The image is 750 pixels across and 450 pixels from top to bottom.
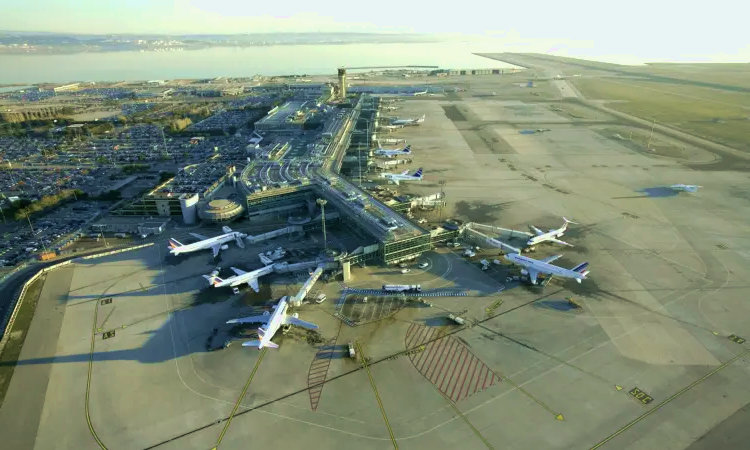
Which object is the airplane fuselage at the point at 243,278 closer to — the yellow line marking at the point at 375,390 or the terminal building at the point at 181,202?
the yellow line marking at the point at 375,390

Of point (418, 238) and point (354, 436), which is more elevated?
point (418, 238)

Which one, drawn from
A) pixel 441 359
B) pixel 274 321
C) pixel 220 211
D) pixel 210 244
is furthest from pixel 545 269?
pixel 220 211

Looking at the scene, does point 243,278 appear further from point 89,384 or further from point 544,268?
point 544,268

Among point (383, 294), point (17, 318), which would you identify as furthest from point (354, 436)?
point (17, 318)

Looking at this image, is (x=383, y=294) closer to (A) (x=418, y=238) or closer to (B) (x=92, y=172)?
(A) (x=418, y=238)

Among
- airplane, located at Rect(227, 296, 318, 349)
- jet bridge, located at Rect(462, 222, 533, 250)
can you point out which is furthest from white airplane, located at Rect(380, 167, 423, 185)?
airplane, located at Rect(227, 296, 318, 349)

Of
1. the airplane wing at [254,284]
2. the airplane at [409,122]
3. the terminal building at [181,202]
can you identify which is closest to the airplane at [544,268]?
the airplane wing at [254,284]

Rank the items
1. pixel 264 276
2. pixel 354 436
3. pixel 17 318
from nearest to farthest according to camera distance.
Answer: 1. pixel 354 436
2. pixel 17 318
3. pixel 264 276
